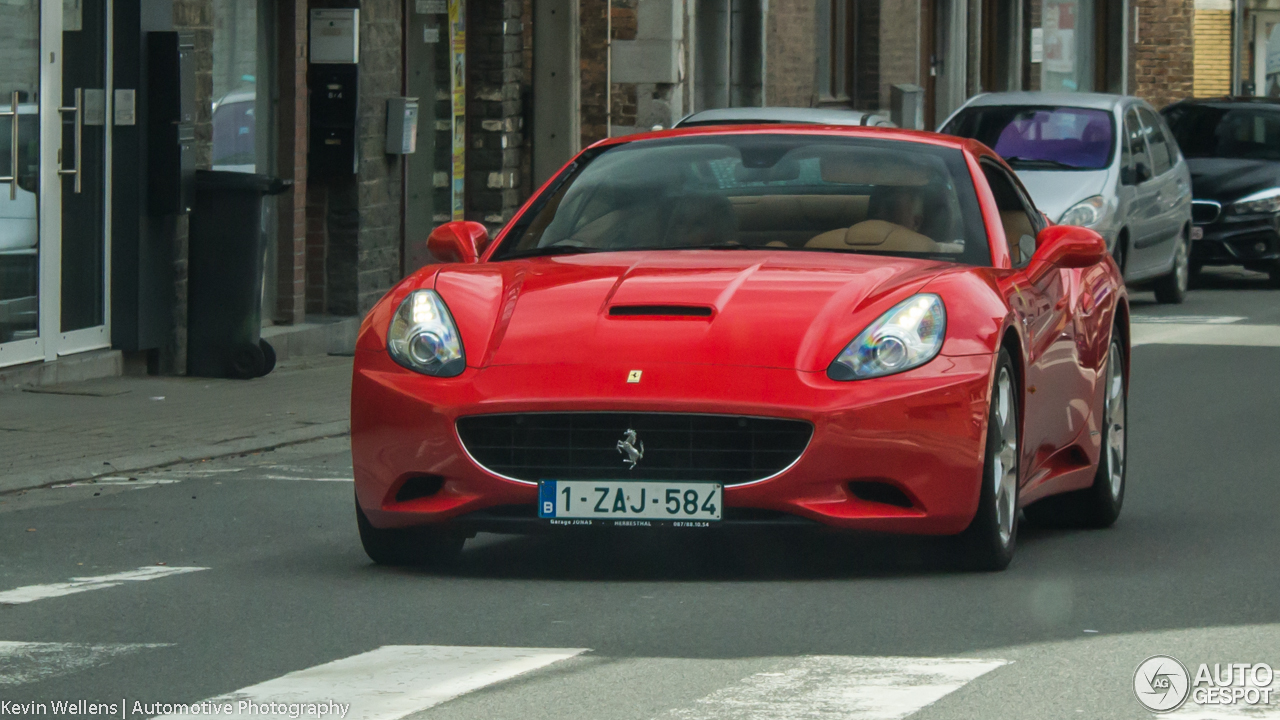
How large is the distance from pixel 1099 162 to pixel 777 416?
12.9 metres

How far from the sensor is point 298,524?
8.69m

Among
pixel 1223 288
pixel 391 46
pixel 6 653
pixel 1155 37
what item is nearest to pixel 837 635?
pixel 6 653

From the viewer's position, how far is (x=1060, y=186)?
1873 centimetres

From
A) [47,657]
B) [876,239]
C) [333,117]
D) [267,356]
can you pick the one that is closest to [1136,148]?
[333,117]

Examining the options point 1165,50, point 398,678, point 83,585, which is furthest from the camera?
point 1165,50

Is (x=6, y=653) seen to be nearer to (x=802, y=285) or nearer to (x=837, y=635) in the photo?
(x=837, y=635)

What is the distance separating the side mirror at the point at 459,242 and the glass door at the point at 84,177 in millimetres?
Answer: 6454

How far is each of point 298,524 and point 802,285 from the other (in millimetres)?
2391

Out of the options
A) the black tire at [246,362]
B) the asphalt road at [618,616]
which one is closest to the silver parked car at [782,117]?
the black tire at [246,362]

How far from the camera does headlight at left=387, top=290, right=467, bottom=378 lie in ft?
23.0

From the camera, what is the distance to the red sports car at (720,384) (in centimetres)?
679

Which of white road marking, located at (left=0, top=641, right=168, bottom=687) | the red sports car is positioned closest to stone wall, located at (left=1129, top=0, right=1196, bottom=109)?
the red sports car

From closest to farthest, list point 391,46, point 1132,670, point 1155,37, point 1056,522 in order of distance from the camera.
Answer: point 1132,670 < point 1056,522 < point 391,46 < point 1155,37

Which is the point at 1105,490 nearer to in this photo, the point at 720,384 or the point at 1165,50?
the point at 720,384
